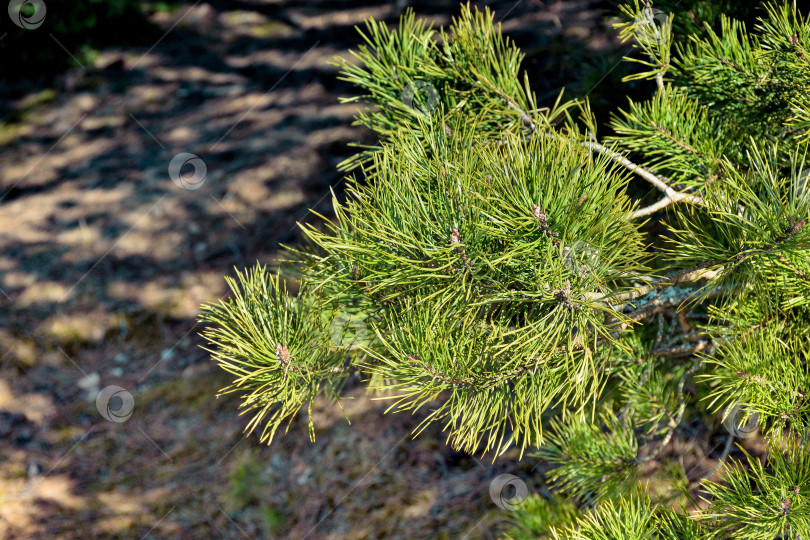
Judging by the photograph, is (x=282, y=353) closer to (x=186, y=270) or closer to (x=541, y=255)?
(x=541, y=255)

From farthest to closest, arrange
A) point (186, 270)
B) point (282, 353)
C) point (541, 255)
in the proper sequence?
point (186, 270), point (282, 353), point (541, 255)

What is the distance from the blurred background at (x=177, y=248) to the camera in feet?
8.18

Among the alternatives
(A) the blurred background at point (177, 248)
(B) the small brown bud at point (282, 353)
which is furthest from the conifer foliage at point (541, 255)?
(A) the blurred background at point (177, 248)

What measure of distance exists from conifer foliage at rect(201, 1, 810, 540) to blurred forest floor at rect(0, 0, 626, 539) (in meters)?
1.17

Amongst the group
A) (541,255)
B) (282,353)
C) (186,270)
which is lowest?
(186,270)

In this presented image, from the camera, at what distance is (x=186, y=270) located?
9.75 feet

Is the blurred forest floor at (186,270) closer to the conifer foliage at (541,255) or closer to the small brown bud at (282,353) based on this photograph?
the conifer foliage at (541,255)

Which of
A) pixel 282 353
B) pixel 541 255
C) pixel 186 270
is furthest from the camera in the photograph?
pixel 186 270

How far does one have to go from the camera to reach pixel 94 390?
2.79 m

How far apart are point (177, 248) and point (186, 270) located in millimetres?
159

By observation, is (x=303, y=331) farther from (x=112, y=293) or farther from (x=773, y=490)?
(x=112, y=293)

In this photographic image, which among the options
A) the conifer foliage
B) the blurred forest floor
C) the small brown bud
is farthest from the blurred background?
the small brown bud

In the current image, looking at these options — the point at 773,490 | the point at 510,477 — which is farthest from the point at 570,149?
the point at 510,477

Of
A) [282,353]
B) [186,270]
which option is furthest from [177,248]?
[282,353]
